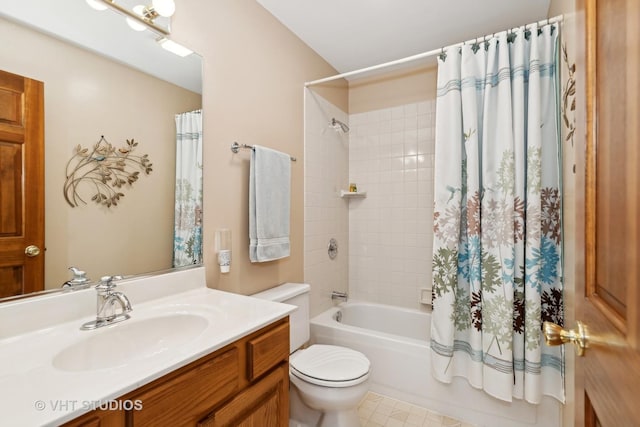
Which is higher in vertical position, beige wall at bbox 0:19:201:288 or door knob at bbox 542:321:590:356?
beige wall at bbox 0:19:201:288

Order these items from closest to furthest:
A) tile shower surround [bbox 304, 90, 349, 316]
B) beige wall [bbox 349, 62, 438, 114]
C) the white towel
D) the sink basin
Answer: the sink basin → the white towel → tile shower surround [bbox 304, 90, 349, 316] → beige wall [bbox 349, 62, 438, 114]

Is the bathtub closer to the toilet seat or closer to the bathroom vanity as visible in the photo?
the toilet seat

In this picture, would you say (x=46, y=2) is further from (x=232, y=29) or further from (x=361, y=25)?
(x=361, y=25)

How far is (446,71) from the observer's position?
183cm

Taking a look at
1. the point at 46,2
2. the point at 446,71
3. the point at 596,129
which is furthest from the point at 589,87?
the point at 46,2

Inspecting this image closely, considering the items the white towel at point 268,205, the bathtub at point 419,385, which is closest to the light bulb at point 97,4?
the white towel at point 268,205

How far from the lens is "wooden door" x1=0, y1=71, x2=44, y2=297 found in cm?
87

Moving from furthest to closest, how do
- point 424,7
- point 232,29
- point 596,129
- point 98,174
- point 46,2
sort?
point 424,7 → point 232,29 → point 98,174 → point 46,2 → point 596,129

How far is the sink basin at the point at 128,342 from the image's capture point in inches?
33.4

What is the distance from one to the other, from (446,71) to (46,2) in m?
1.87

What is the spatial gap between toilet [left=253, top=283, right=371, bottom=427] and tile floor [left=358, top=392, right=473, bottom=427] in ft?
0.97

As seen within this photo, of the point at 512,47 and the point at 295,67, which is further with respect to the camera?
the point at 295,67

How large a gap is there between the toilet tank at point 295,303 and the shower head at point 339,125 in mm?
1379

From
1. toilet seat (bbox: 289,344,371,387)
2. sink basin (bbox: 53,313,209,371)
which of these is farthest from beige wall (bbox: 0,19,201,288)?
toilet seat (bbox: 289,344,371,387)
